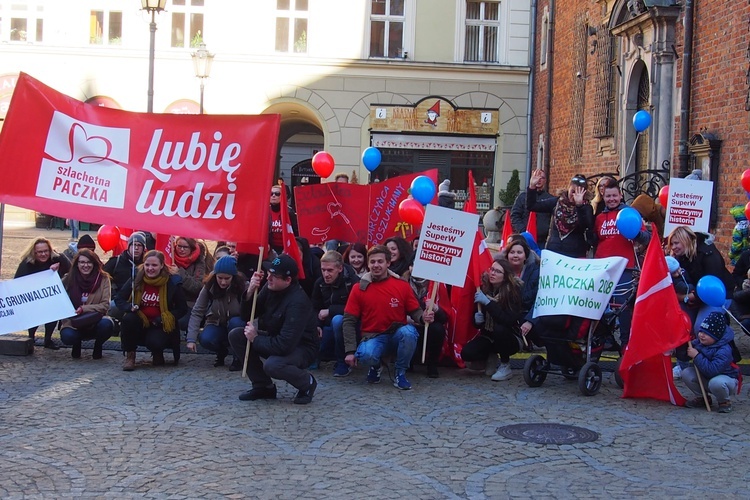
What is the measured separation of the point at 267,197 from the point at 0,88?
74.6 ft

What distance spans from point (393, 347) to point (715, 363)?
106 inches

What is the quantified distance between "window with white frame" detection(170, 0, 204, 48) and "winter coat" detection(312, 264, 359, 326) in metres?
20.0

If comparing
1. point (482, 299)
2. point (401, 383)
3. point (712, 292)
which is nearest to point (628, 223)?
point (712, 292)

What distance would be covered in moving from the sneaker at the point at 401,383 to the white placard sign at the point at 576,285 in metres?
1.29

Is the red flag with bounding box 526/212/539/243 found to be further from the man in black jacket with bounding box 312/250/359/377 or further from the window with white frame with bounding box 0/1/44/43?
the window with white frame with bounding box 0/1/44/43

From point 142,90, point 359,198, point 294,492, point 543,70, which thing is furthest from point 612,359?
point 142,90

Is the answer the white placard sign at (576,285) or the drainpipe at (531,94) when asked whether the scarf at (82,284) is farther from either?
the drainpipe at (531,94)

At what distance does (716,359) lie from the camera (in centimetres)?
790

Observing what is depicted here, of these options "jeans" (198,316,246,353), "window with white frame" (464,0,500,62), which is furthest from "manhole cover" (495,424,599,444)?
"window with white frame" (464,0,500,62)

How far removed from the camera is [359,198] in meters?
11.7

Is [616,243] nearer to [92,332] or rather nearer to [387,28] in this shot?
[92,332]

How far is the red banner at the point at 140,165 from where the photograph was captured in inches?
318

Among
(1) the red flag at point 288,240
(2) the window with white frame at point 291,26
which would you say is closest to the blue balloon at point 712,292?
(1) the red flag at point 288,240

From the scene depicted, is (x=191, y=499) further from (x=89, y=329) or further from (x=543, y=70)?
(x=543, y=70)
